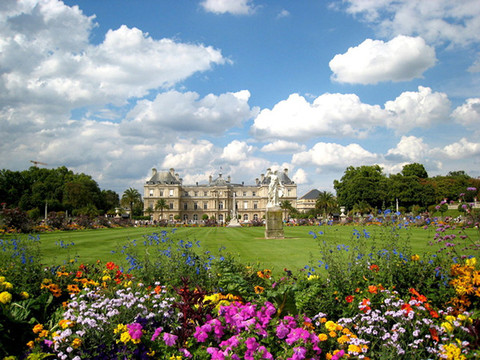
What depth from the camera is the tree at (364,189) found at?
A: 6162cm

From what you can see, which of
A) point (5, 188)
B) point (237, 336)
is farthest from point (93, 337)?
point (5, 188)

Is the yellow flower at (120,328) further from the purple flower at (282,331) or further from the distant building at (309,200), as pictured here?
the distant building at (309,200)

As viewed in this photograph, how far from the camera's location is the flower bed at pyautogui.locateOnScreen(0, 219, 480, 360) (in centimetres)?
359

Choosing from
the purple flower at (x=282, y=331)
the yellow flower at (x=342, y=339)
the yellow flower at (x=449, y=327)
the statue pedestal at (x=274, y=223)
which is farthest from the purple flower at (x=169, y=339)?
the statue pedestal at (x=274, y=223)

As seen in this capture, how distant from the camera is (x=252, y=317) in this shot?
3902mm

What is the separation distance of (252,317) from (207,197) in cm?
10282

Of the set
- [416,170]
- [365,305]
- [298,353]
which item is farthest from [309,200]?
[298,353]

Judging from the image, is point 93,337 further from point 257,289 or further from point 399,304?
point 399,304

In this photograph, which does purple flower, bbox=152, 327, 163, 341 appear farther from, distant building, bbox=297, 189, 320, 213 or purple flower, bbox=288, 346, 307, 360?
distant building, bbox=297, 189, 320, 213

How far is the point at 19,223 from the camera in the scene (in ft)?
75.4

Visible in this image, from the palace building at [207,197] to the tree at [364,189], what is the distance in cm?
3393

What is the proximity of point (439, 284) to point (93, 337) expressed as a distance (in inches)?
172

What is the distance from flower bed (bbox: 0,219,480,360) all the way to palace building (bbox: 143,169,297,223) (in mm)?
94534

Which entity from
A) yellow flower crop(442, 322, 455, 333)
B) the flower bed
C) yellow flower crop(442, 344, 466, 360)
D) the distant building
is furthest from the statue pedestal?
the distant building
